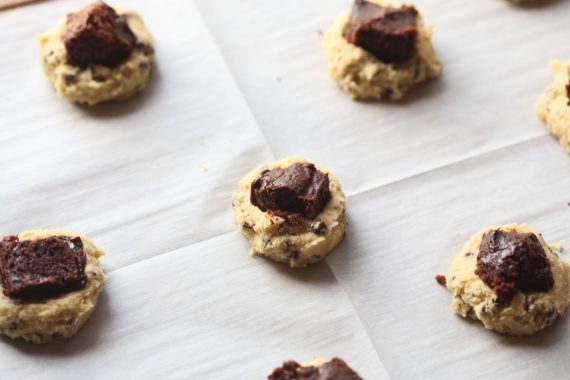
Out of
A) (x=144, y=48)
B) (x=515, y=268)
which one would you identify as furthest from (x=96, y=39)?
(x=515, y=268)

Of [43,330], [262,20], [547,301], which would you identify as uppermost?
[262,20]

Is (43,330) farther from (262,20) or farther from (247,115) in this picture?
(262,20)

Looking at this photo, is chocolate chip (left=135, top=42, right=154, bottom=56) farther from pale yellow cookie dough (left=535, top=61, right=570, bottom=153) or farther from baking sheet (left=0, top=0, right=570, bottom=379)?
pale yellow cookie dough (left=535, top=61, right=570, bottom=153)

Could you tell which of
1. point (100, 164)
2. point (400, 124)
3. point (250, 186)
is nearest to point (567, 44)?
→ point (400, 124)

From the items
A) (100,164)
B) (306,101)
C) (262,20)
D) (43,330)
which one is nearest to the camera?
(43,330)

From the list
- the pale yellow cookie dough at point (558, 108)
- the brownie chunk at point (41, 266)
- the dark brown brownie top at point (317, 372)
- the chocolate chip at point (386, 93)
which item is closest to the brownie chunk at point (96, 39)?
the brownie chunk at point (41, 266)
